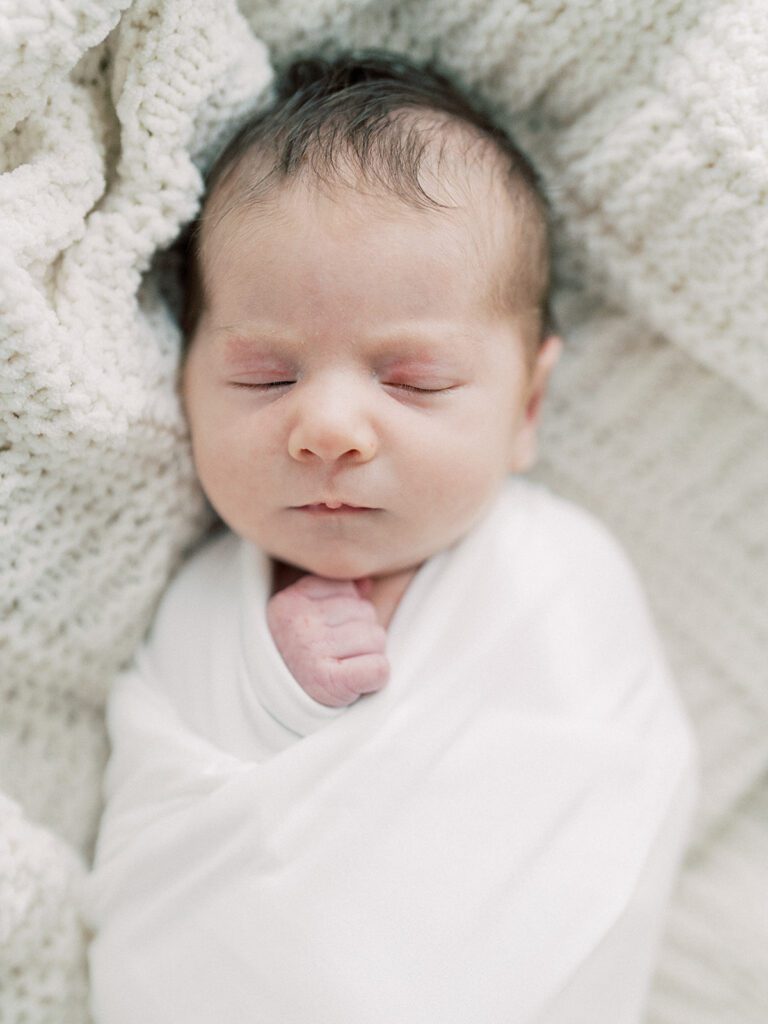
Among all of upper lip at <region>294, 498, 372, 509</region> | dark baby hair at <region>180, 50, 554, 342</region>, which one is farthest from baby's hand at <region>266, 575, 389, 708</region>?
dark baby hair at <region>180, 50, 554, 342</region>

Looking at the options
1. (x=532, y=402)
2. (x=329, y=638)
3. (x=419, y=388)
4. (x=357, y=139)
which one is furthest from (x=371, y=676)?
(x=357, y=139)

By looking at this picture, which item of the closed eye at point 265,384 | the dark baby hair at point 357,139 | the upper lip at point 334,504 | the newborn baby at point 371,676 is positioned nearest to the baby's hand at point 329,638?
the newborn baby at point 371,676

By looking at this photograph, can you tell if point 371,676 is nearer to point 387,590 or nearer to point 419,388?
point 387,590

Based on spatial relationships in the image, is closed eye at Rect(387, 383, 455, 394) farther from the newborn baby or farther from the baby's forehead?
the baby's forehead

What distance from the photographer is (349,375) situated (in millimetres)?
957

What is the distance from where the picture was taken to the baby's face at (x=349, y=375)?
36.7 inches

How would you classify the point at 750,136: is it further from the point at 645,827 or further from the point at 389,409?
the point at 645,827

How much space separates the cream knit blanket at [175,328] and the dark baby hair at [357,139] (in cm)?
4

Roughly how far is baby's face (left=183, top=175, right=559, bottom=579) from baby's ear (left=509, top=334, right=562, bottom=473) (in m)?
0.10

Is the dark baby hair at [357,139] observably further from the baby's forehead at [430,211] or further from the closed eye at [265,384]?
the closed eye at [265,384]

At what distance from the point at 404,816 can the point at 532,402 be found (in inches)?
20.7

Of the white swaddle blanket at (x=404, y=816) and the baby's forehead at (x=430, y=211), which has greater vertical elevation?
the baby's forehead at (x=430, y=211)

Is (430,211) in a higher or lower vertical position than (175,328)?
higher

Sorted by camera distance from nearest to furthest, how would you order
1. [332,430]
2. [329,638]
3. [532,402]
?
[332,430], [329,638], [532,402]
